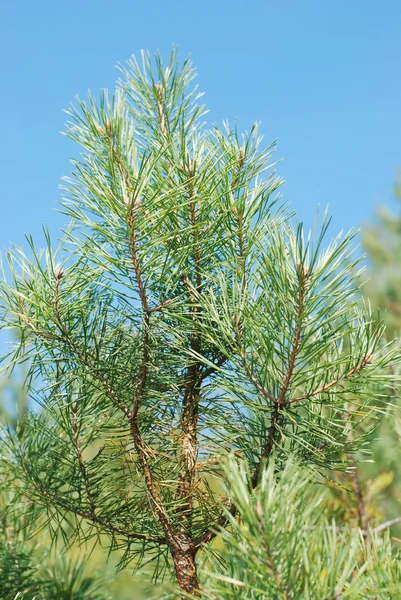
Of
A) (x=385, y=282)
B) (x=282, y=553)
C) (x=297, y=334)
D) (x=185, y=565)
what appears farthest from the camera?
(x=385, y=282)

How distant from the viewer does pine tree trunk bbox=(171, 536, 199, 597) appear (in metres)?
0.74

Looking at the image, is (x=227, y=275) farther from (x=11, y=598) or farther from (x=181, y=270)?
(x=11, y=598)

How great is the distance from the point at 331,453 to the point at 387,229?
806 cm

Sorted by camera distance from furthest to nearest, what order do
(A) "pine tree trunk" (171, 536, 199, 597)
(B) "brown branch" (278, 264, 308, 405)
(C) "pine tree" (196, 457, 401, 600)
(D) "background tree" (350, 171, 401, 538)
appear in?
(D) "background tree" (350, 171, 401, 538)
(A) "pine tree trunk" (171, 536, 199, 597)
(B) "brown branch" (278, 264, 308, 405)
(C) "pine tree" (196, 457, 401, 600)

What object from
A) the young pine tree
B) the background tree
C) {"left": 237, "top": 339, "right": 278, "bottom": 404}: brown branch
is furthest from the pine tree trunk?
the background tree

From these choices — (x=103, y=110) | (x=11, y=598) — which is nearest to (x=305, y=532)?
(x=103, y=110)

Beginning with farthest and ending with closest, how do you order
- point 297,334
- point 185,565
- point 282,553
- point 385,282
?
point 385,282 < point 185,565 < point 297,334 < point 282,553

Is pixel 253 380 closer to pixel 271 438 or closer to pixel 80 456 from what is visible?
pixel 271 438

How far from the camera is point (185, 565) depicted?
29.6 inches

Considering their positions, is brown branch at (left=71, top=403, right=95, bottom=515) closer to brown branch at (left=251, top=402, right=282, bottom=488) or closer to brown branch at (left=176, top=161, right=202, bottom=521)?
brown branch at (left=176, top=161, right=202, bottom=521)

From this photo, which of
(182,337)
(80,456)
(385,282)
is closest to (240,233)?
(182,337)

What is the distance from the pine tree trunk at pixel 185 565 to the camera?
29.2 inches

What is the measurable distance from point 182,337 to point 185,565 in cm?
26

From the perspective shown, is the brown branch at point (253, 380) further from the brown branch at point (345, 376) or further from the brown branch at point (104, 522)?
the brown branch at point (104, 522)
